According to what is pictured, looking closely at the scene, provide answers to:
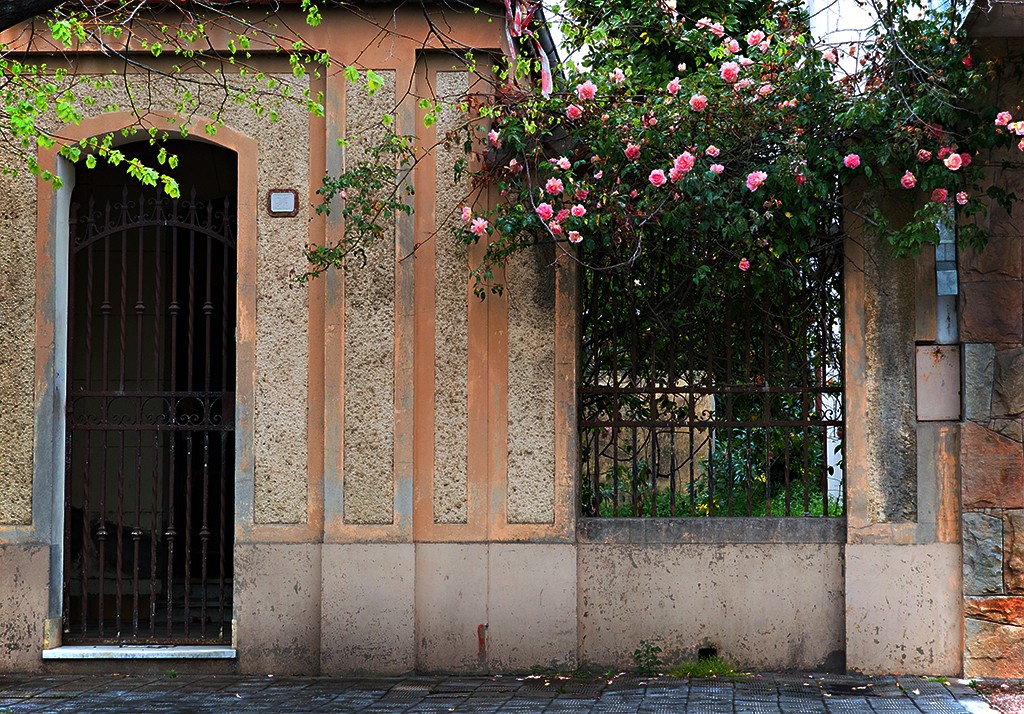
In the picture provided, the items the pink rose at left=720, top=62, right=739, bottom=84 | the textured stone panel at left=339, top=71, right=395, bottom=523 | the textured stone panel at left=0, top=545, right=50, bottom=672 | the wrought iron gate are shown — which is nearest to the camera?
the pink rose at left=720, top=62, right=739, bottom=84

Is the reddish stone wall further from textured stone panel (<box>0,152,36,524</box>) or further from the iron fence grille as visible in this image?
textured stone panel (<box>0,152,36,524</box>)

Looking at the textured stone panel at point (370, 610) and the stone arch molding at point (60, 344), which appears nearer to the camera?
the textured stone panel at point (370, 610)

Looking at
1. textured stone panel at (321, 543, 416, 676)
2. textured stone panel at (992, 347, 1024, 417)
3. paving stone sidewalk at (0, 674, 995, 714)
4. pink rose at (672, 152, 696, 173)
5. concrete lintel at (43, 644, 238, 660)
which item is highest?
pink rose at (672, 152, 696, 173)

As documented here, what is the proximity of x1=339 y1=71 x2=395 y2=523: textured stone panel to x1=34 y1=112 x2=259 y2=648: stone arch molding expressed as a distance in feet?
2.01

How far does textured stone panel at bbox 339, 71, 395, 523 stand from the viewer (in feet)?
23.6

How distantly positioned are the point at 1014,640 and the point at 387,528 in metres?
3.65

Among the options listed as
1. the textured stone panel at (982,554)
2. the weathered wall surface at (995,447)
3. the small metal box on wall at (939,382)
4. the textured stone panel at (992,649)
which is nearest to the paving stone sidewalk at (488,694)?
the textured stone panel at (992,649)

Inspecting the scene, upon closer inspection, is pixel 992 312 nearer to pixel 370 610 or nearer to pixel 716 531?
pixel 716 531

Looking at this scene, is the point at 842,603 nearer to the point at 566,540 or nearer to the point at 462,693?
the point at 566,540

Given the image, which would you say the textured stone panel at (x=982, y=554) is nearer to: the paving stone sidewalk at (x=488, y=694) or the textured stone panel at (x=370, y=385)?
the paving stone sidewalk at (x=488, y=694)

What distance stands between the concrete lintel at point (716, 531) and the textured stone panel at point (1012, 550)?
0.88m

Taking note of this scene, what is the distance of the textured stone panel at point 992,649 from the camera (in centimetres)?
684

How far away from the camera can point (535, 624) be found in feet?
23.4

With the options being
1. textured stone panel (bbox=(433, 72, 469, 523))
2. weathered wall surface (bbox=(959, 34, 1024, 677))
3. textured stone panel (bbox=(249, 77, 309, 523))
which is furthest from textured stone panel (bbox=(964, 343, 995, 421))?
textured stone panel (bbox=(249, 77, 309, 523))
